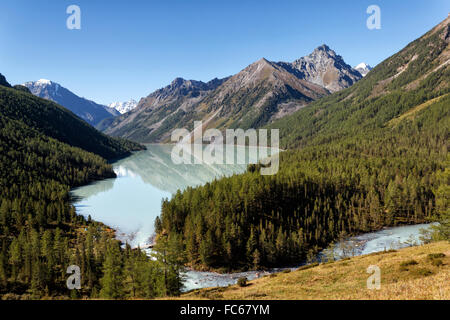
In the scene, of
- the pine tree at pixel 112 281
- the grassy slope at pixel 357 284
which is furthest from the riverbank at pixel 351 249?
the grassy slope at pixel 357 284

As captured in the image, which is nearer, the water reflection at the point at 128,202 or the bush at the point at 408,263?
the bush at the point at 408,263

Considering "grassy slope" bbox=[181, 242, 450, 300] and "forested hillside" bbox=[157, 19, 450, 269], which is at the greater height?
"forested hillside" bbox=[157, 19, 450, 269]

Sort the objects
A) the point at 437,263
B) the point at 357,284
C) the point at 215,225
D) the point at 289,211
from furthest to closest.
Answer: the point at 289,211 → the point at 215,225 → the point at 437,263 → the point at 357,284

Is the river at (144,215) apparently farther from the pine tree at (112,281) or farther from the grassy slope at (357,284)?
the grassy slope at (357,284)

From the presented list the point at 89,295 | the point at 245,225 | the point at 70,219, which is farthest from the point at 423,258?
the point at 70,219

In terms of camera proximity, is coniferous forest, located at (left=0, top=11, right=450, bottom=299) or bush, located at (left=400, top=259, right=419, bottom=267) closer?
bush, located at (left=400, top=259, right=419, bottom=267)

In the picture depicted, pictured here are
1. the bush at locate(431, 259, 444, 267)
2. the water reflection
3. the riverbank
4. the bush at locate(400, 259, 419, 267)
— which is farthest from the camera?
the water reflection

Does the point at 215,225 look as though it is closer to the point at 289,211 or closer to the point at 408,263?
the point at 289,211

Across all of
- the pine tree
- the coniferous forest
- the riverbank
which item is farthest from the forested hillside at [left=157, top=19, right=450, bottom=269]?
the pine tree

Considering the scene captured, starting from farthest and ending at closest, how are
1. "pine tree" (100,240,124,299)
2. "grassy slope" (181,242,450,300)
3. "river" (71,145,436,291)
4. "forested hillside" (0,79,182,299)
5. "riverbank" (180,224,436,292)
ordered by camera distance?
"river" (71,145,436,291), "riverbank" (180,224,436,292), "forested hillside" (0,79,182,299), "pine tree" (100,240,124,299), "grassy slope" (181,242,450,300)

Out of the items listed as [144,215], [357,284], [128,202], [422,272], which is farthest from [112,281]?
[128,202]

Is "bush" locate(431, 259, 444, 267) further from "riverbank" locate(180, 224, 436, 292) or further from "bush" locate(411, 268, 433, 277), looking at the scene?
"riverbank" locate(180, 224, 436, 292)

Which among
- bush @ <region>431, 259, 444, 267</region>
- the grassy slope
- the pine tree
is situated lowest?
the pine tree
